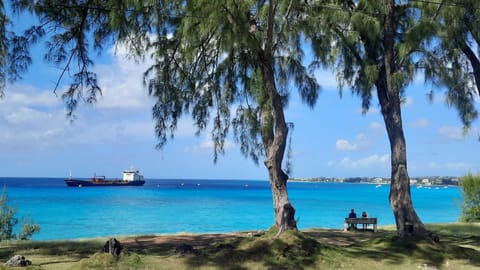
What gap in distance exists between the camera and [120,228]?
92.0ft

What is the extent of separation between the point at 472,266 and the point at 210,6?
651 centimetres

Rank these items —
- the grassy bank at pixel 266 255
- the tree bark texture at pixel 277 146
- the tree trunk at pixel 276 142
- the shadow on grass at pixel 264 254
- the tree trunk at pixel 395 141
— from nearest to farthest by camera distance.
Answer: the grassy bank at pixel 266 255 → the shadow on grass at pixel 264 254 → the tree trunk at pixel 276 142 → the tree bark texture at pixel 277 146 → the tree trunk at pixel 395 141

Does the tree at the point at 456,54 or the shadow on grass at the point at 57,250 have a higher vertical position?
the tree at the point at 456,54

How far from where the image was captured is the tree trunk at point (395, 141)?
10289 millimetres

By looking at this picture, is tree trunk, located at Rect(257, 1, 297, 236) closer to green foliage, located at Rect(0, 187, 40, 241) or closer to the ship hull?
green foliage, located at Rect(0, 187, 40, 241)

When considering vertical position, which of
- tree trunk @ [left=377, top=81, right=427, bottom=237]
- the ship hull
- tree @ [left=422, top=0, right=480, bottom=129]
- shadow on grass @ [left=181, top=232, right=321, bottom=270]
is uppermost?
tree @ [left=422, top=0, right=480, bottom=129]

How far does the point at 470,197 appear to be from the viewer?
18.7 m

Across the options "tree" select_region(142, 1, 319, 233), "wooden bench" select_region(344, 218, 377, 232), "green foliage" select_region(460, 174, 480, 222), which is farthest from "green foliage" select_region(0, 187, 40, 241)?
"green foliage" select_region(460, 174, 480, 222)

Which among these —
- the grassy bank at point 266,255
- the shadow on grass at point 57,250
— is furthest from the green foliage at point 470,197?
the shadow on grass at point 57,250

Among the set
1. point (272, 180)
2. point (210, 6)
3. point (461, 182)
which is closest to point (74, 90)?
point (210, 6)

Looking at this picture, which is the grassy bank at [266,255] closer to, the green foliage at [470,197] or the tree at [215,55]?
the tree at [215,55]

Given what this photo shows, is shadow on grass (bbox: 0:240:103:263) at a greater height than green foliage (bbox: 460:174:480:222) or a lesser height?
lesser

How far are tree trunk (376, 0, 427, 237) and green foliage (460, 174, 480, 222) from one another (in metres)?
9.61

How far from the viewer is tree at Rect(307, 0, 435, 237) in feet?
32.8
